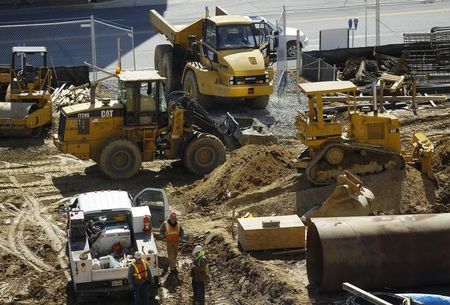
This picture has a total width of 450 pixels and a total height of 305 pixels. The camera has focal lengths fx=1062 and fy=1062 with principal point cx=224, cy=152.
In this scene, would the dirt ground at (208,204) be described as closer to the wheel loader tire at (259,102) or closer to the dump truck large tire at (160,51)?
the wheel loader tire at (259,102)

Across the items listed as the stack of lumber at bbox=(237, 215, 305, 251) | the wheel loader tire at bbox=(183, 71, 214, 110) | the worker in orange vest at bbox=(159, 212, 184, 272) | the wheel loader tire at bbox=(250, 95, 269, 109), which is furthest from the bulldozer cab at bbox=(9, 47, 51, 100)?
the stack of lumber at bbox=(237, 215, 305, 251)

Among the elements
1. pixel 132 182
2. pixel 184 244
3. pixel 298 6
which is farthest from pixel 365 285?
pixel 298 6

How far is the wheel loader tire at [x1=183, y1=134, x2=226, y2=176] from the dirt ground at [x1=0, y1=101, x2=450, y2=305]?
37 cm

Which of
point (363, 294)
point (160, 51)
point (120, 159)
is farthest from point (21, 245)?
point (160, 51)

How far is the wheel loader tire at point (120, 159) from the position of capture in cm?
2584

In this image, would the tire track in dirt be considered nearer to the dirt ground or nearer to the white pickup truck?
the dirt ground

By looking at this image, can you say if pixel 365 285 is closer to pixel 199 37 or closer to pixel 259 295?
pixel 259 295

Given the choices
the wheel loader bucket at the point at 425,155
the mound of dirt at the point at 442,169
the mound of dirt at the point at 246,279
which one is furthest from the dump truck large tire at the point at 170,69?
the mound of dirt at the point at 246,279

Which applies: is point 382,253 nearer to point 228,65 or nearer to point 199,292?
point 199,292

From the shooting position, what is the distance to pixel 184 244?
21328 millimetres

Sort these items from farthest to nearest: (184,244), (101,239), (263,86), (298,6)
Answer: (298,6) < (263,86) < (184,244) < (101,239)

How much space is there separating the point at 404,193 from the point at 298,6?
25861 millimetres

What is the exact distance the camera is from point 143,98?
25969 millimetres

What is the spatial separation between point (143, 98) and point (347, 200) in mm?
6762
